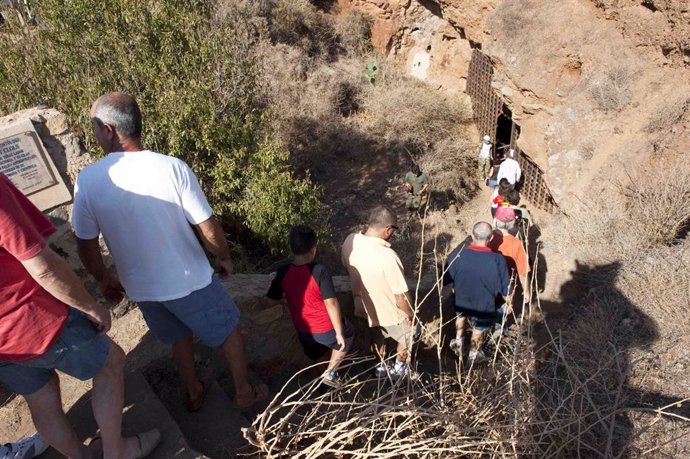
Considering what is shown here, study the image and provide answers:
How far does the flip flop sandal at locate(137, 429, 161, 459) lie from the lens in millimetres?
2068

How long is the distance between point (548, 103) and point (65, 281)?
7.25 m

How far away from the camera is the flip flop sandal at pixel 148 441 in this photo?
207 centimetres

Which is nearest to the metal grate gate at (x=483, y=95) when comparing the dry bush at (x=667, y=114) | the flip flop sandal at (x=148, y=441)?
the dry bush at (x=667, y=114)

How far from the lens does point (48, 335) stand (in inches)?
67.8

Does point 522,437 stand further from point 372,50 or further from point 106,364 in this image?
point 372,50

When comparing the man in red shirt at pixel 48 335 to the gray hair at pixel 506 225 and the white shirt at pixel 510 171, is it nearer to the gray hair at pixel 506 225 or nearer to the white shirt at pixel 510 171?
the gray hair at pixel 506 225

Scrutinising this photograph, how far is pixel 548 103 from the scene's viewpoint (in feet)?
23.8

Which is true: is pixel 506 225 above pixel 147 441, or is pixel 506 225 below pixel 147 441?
below

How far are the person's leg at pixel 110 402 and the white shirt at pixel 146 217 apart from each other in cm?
32

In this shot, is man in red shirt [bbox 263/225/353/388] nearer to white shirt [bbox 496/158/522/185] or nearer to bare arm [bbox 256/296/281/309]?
bare arm [bbox 256/296/281/309]

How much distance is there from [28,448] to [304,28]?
11703mm

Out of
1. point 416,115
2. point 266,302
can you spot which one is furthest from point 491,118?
point 266,302

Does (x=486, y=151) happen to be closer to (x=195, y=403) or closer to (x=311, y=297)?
(x=311, y=297)

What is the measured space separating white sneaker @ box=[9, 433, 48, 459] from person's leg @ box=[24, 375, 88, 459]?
332 mm
